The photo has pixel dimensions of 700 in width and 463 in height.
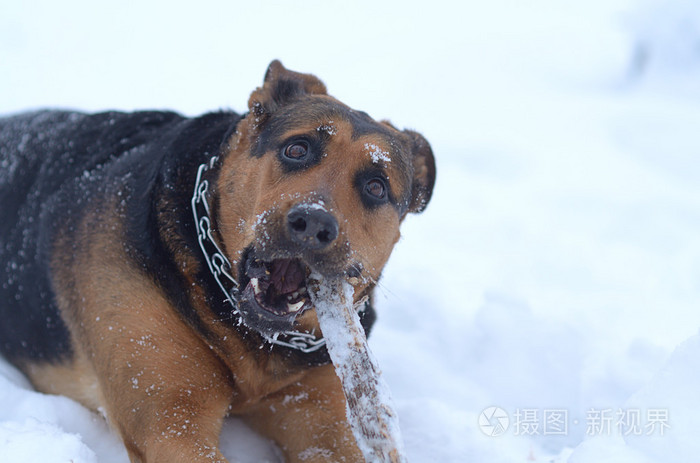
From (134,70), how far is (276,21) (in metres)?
3.34

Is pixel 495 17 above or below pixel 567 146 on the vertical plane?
above

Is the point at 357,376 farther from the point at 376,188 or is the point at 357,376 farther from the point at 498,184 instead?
the point at 498,184

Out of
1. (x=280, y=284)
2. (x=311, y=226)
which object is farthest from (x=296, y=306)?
(x=311, y=226)

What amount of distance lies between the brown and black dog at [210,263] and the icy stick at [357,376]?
0.11 metres

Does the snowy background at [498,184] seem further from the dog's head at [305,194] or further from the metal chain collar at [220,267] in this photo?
the dog's head at [305,194]

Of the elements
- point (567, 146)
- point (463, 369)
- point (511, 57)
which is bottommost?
point (463, 369)

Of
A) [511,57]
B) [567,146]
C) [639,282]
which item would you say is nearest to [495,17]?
[511,57]

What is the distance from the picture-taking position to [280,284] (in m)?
3.11

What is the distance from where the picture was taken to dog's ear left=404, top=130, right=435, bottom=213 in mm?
4117

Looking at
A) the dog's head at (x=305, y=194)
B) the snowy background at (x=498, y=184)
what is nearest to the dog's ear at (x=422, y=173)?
the dog's head at (x=305, y=194)

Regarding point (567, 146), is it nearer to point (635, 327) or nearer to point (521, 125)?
point (521, 125)

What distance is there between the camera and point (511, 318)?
5.39 metres

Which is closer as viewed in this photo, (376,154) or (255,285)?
(255,285)

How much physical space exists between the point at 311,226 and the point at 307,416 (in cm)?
146
